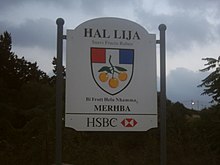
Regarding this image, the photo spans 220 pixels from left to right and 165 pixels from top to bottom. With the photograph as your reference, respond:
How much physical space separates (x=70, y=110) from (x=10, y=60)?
31204mm

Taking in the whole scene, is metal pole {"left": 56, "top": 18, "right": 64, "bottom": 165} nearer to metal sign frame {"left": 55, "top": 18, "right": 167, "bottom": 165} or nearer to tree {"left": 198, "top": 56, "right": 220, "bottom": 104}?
metal sign frame {"left": 55, "top": 18, "right": 167, "bottom": 165}

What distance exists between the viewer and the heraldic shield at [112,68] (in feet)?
19.5

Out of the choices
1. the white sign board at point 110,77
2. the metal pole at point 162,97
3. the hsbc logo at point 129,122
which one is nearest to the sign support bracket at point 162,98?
the metal pole at point 162,97

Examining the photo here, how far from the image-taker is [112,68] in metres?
5.98

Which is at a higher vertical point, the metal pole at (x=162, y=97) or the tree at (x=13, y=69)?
the tree at (x=13, y=69)

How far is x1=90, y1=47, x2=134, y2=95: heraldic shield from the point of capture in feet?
19.5

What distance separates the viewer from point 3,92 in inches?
1267

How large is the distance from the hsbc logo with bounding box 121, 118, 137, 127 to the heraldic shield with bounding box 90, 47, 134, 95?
386mm

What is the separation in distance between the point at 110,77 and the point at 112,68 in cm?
12

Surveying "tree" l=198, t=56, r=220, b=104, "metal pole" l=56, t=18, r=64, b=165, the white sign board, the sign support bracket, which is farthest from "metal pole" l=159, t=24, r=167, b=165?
"tree" l=198, t=56, r=220, b=104

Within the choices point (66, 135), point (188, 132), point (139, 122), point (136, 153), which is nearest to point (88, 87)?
point (139, 122)

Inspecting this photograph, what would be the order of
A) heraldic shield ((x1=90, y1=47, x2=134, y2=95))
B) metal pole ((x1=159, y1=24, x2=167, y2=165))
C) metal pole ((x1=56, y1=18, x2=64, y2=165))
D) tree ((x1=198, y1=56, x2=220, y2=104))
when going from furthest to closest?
tree ((x1=198, y1=56, x2=220, y2=104)) < metal pole ((x1=159, y1=24, x2=167, y2=165)) < heraldic shield ((x1=90, y1=47, x2=134, y2=95)) < metal pole ((x1=56, y1=18, x2=64, y2=165))

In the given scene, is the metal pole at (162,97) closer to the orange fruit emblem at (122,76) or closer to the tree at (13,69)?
the orange fruit emblem at (122,76)

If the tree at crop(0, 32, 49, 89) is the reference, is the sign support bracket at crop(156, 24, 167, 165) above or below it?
below
